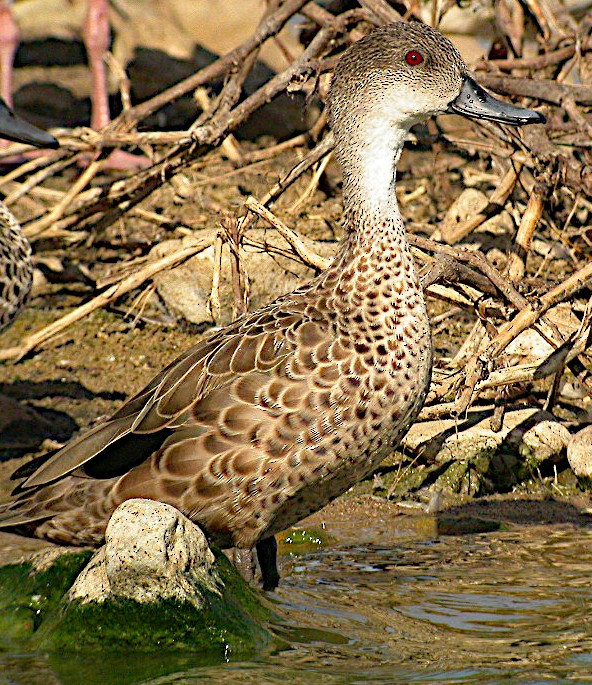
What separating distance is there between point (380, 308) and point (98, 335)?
9.71 ft

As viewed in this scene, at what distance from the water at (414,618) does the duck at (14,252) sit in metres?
1.83

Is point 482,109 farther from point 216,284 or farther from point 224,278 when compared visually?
point 224,278

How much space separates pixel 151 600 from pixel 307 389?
30.3 inches

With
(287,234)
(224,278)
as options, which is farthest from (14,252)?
(287,234)

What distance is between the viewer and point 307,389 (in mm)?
3777

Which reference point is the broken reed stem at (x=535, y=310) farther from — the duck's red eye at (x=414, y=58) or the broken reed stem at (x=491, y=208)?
the broken reed stem at (x=491, y=208)

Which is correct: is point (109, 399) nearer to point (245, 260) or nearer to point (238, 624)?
point (245, 260)

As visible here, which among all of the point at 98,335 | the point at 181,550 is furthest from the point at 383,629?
the point at 98,335

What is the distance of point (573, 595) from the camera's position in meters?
4.05

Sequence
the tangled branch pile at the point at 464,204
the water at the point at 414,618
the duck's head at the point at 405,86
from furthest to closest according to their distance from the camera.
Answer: the tangled branch pile at the point at 464,204
the duck's head at the point at 405,86
the water at the point at 414,618

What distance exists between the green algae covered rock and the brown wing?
390 mm

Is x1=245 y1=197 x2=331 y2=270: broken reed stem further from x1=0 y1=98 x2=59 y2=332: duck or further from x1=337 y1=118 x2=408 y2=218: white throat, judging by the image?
x1=0 y1=98 x2=59 y2=332: duck

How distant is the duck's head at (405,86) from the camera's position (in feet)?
13.5

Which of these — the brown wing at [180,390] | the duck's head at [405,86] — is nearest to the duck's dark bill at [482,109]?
the duck's head at [405,86]
